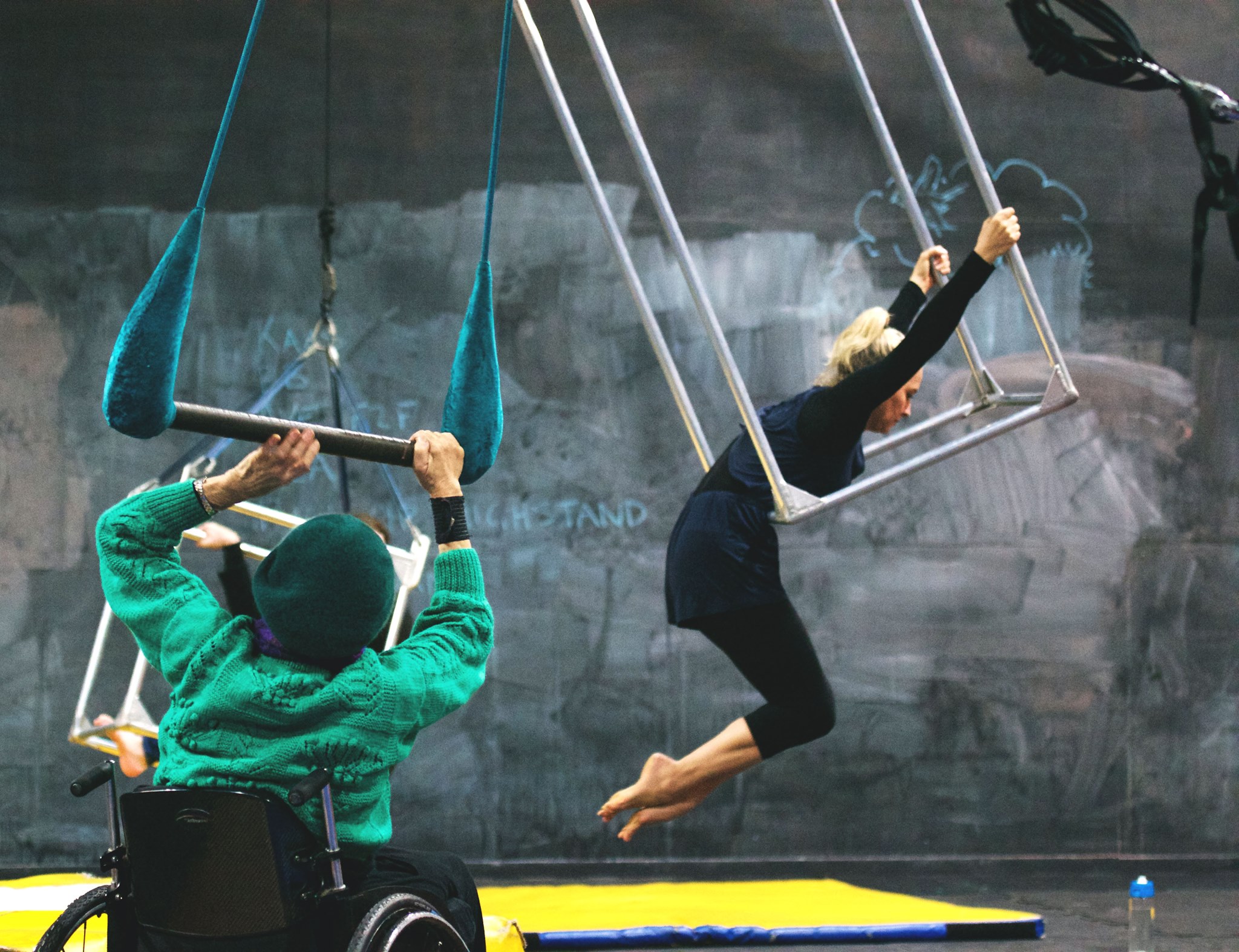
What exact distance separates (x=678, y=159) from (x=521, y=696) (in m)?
2.14

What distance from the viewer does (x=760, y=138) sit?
16.1ft

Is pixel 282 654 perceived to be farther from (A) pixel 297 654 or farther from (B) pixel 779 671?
(B) pixel 779 671

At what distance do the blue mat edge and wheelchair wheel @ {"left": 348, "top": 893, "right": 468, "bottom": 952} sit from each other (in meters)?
1.69

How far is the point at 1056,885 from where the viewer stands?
448 cm

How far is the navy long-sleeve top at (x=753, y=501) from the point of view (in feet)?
8.54

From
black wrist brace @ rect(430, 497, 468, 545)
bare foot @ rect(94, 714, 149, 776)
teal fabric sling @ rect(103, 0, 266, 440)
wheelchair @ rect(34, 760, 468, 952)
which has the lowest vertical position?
bare foot @ rect(94, 714, 149, 776)

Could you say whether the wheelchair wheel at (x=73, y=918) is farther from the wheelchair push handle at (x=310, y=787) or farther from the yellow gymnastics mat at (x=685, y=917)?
the yellow gymnastics mat at (x=685, y=917)

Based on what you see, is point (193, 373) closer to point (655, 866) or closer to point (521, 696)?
point (521, 696)

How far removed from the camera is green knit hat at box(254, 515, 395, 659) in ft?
5.33

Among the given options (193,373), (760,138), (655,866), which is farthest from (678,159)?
(655,866)

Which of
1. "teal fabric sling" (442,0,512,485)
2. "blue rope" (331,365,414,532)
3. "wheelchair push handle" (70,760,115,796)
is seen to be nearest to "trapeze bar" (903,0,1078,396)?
"teal fabric sling" (442,0,512,485)

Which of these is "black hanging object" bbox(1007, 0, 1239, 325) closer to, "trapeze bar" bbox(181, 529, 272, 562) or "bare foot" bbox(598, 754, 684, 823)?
"bare foot" bbox(598, 754, 684, 823)

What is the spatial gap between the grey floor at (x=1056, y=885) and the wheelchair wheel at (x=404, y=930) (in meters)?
1.91

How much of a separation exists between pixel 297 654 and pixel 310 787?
0.61 ft
